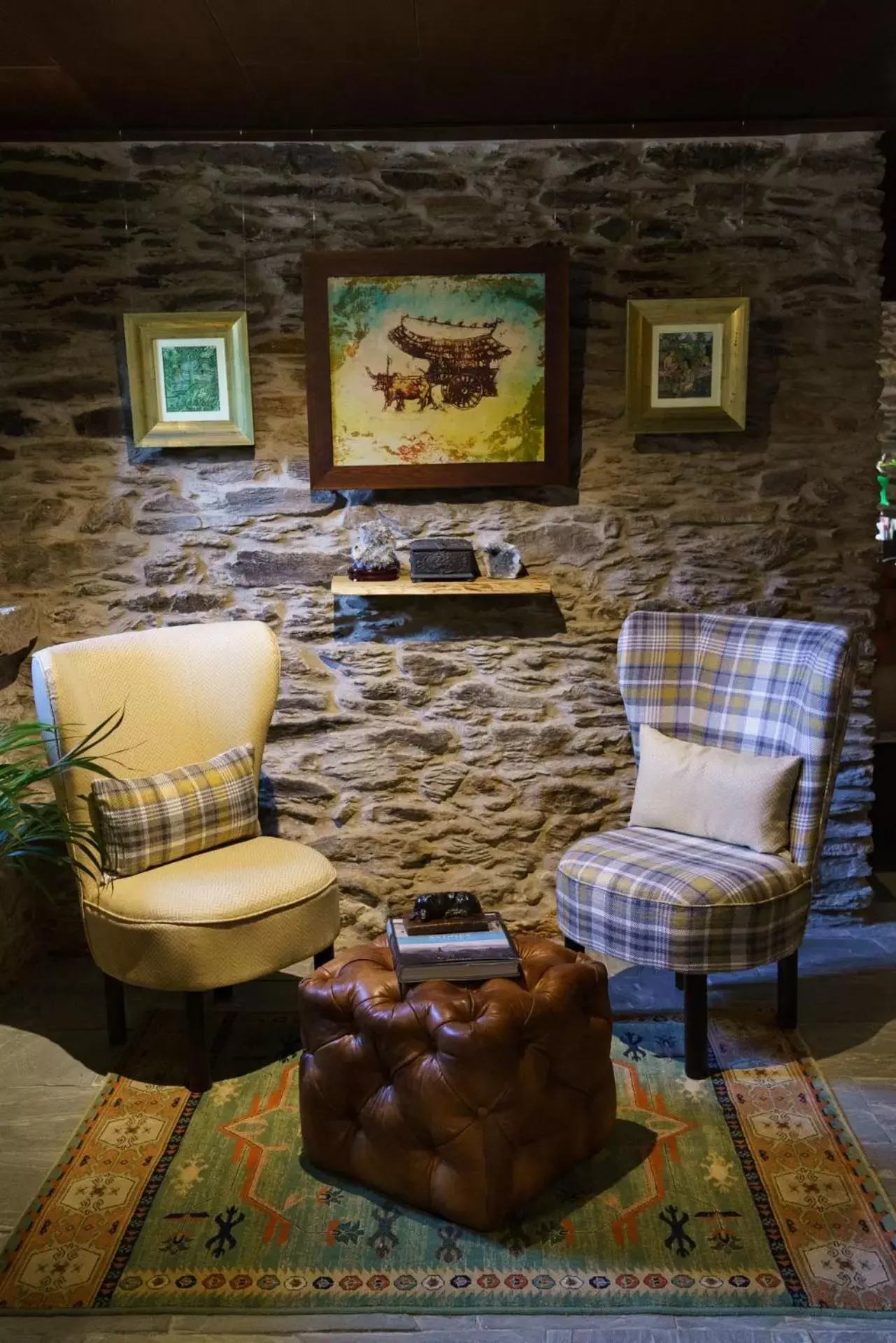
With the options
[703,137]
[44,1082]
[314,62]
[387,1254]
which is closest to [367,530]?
[314,62]

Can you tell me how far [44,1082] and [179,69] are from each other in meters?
2.74

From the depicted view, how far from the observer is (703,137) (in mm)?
3631

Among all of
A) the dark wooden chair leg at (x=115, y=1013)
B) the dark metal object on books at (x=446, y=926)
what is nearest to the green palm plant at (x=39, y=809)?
the dark wooden chair leg at (x=115, y=1013)

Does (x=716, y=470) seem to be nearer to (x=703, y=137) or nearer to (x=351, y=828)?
(x=703, y=137)

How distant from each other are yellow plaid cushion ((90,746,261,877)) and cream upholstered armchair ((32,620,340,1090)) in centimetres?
4

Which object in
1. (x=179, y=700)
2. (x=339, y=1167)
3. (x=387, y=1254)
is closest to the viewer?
(x=387, y=1254)

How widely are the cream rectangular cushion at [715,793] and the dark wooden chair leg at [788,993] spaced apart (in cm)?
34

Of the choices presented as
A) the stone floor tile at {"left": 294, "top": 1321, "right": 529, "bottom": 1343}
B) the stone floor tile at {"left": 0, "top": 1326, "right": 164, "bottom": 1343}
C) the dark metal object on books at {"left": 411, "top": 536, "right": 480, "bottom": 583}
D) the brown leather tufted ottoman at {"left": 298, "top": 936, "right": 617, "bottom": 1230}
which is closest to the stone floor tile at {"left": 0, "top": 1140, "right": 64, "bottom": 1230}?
the stone floor tile at {"left": 0, "top": 1326, "right": 164, "bottom": 1343}

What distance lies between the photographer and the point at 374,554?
3670 mm

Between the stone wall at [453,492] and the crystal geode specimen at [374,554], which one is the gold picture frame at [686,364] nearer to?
the stone wall at [453,492]

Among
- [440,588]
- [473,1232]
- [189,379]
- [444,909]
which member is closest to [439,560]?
[440,588]

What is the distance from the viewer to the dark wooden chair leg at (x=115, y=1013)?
10.4ft

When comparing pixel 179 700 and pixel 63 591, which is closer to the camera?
pixel 179 700

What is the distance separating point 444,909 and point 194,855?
0.85 m
